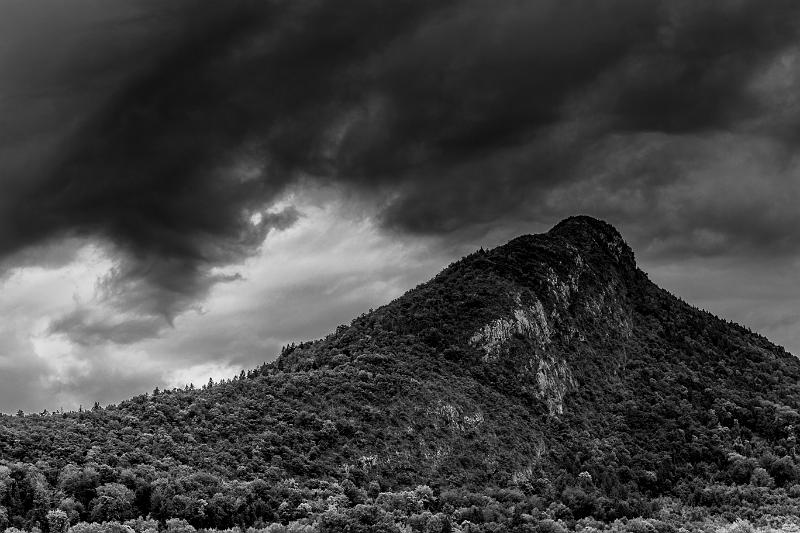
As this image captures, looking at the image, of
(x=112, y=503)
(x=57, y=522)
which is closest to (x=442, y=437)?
(x=112, y=503)

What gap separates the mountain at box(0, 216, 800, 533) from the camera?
10750 centimetres

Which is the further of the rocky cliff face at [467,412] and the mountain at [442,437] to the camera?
the rocky cliff face at [467,412]

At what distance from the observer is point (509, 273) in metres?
193

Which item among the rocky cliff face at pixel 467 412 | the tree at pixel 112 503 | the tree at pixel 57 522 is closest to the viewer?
the tree at pixel 57 522

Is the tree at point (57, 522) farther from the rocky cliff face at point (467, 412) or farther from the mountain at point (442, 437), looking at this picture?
the rocky cliff face at point (467, 412)

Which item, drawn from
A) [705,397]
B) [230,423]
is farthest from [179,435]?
[705,397]

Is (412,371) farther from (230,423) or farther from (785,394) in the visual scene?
(785,394)

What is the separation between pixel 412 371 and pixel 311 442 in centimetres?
3186

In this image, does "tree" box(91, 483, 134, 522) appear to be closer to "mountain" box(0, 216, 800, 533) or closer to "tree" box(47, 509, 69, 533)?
"mountain" box(0, 216, 800, 533)

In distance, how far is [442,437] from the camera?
142625 mm

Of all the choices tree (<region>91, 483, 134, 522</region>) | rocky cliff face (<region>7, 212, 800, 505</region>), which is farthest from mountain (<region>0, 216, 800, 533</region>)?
rocky cliff face (<region>7, 212, 800, 505</region>)

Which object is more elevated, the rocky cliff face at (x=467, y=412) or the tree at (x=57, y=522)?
the rocky cliff face at (x=467, y=412)

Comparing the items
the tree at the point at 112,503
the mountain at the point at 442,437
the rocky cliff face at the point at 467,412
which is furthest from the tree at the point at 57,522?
the rocky cliff face at the point at 467,412

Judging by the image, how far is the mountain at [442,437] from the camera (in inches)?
4232
